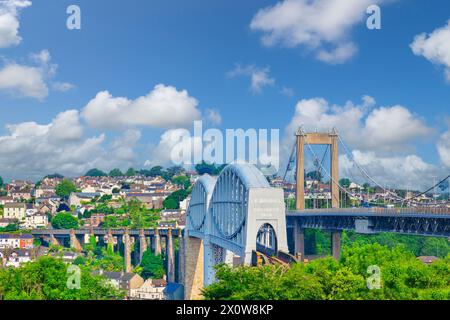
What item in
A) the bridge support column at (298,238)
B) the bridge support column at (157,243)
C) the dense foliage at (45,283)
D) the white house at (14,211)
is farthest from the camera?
the white house at (14,211)

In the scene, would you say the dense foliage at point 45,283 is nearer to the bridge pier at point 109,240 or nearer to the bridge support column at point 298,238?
the bridge support column at point 298,238

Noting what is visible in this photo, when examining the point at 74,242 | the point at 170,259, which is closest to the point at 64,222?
the point at 74,242

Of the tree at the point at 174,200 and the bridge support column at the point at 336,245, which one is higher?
the tree at the point at 174,200

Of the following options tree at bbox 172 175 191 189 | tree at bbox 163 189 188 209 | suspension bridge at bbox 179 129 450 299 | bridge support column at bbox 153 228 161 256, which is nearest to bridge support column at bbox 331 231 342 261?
suspension bridge at bbox 179 129 450 299

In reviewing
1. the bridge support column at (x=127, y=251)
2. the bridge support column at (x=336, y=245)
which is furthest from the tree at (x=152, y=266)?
the bridge support column at (x=336, y=245)

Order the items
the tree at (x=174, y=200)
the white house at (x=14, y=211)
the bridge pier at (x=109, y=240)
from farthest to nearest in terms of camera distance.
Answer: the tree at (x=174, y=200) < the white house at (x=14, y=211) < the bridge pier at (x=109, y=240)
